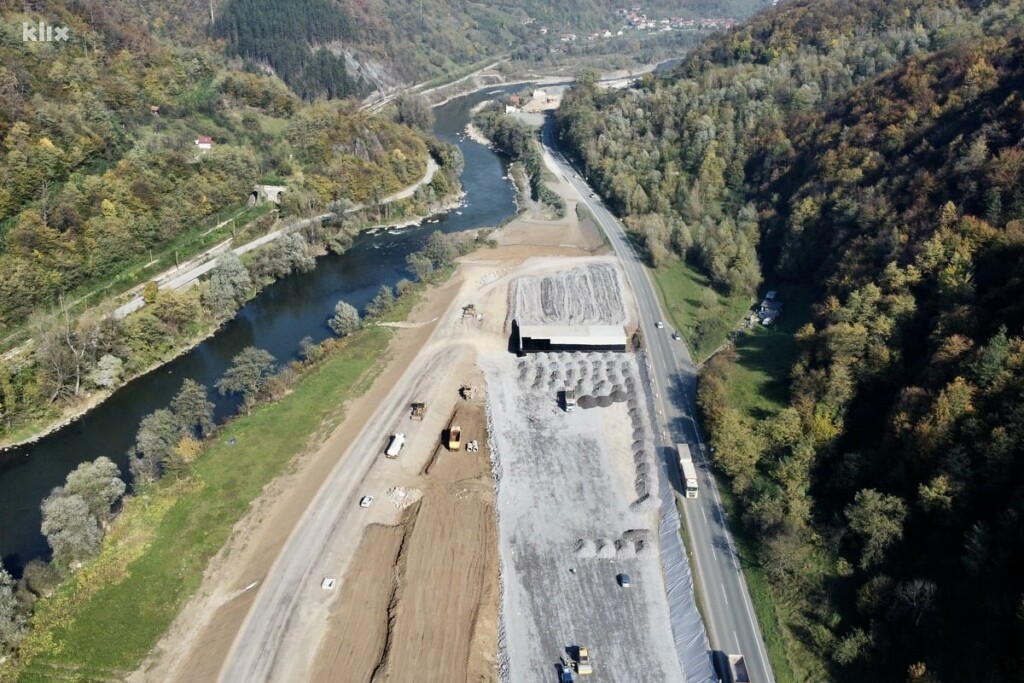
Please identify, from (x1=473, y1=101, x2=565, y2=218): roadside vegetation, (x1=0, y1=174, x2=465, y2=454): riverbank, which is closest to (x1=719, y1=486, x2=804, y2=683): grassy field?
(x1=0, y1=174, x2=465, y2=454): riverbank

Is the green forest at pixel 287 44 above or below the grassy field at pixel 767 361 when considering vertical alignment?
above

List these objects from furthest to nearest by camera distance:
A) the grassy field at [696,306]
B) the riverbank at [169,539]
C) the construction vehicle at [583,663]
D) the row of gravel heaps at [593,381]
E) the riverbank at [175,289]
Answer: the grassy field at [696,306] < the riverbank at [175,289] < the row of gravel heaps at [593,381] < the riverbank at [169,539] < the construction vehicle at [583,663]

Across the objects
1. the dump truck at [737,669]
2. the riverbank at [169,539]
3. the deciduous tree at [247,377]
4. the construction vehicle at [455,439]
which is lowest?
the dump truck at [737,669]

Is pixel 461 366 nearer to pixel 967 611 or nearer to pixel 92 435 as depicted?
pixel 92 435

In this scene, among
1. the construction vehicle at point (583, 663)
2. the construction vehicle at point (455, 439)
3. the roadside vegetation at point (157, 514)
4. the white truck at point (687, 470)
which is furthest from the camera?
the construction vehicle at point (455, 439)

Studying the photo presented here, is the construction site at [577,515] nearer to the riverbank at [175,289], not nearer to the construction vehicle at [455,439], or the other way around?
the construction vehicle at [455,439]

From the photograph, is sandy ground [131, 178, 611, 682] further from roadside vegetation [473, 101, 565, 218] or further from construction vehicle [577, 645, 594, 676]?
roadside vegetation [473, 101, 565, 218]

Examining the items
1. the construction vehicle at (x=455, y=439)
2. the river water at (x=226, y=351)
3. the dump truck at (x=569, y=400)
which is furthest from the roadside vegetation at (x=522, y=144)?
the construction vehicle at (x=455, y=439)
